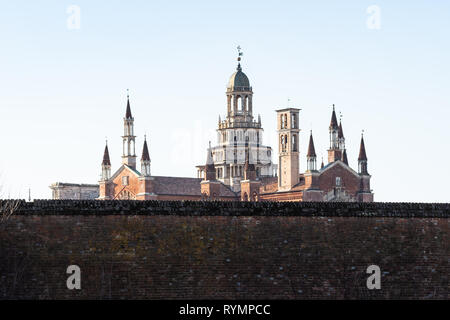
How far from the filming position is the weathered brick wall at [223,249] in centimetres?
3278

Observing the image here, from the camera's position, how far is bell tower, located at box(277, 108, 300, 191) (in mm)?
101081

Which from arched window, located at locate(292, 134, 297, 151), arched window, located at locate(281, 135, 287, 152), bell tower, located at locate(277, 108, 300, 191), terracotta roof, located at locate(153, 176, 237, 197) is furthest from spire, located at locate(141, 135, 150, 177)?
arched window, located at locate(292, 134, 297, 151)

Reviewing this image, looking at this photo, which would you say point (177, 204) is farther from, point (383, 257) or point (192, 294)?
point (383, 257)

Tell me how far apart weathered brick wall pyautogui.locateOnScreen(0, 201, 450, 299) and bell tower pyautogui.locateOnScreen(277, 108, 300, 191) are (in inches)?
2572

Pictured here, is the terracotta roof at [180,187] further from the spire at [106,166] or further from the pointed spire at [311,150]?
the pointed spire at [311,150]

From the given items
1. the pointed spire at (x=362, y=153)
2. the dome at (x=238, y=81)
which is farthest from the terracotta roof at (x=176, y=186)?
the pointed spire at (x=362, y=153)

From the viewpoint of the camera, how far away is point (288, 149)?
3994 inches

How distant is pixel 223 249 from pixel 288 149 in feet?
223

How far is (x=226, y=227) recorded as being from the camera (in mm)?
34281

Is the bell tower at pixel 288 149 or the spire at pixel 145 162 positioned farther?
the spire at pixel 145 162

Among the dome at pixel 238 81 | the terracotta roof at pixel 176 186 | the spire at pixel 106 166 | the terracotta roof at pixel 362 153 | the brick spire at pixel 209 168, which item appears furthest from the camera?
the dome at pixel 238 81

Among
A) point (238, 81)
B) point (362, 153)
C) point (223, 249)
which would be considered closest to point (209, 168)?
point (362, 153)

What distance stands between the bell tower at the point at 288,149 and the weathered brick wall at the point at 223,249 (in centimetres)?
6532

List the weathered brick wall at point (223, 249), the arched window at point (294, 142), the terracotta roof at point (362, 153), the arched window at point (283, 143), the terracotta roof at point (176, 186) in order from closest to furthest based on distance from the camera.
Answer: the weathered brick wall at point (223, 249), the arched window at point (283, 143), the arched window at point (294, 142), the terracotta roof at point (362, 153), the terracotta roof at point (176, 186)
